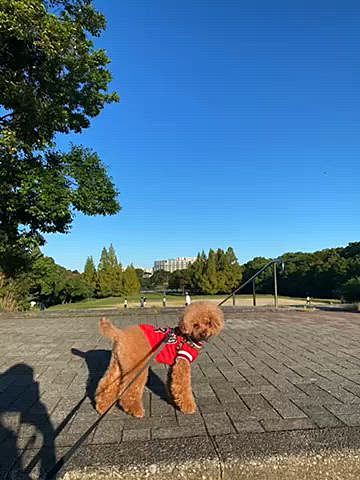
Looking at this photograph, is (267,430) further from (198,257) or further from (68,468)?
(198,257)

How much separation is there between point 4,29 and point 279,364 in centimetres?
701

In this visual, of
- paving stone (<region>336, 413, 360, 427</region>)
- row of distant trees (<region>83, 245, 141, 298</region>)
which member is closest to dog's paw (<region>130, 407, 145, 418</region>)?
paving stone (<region>336, 413, 360, 427</region>)

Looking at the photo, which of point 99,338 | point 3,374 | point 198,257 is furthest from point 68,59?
point 198,257

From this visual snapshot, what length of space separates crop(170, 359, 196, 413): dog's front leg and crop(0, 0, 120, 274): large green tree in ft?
19.3

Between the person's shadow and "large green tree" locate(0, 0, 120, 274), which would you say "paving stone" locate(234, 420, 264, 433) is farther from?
"large green tree" locate(0, 0, 120, 274)

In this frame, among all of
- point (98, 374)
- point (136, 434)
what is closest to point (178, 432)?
point (136, 434)

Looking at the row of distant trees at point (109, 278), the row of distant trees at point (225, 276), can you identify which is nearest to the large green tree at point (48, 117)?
the row of distant trees at point (225, 276)

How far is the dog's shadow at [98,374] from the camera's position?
3651mm

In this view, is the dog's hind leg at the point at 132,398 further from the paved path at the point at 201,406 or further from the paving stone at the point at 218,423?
the paving stone at the point at 218,423

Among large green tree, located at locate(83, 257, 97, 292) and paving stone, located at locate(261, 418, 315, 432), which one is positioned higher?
large green tree, located at locate(83, 257, 97, 292)

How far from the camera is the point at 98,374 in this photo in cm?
430

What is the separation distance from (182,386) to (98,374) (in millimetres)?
1640

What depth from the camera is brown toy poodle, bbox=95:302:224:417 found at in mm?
2959

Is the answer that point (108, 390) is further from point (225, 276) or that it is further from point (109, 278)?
point (109, 278)
